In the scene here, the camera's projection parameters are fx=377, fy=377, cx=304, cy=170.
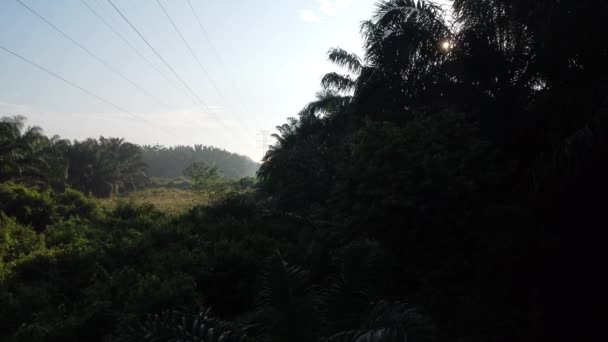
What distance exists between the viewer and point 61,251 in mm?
11016

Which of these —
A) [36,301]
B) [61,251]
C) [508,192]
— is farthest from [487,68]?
[61,251]

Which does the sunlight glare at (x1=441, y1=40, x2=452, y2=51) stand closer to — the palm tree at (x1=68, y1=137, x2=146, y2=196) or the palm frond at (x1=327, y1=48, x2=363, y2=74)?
the palm frond at (x1=327, y1=48, x2=363, y2=74)

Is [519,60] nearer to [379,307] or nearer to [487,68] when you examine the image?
[487,68]

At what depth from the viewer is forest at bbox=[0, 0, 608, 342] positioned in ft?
13.8

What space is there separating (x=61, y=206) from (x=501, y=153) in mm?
18682

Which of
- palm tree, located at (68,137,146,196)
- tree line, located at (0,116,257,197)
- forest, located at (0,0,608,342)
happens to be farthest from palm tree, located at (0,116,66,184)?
forest, located at (0,0,608,342)

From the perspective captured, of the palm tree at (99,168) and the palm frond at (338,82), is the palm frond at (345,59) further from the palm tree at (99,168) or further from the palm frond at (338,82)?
the palm tree at (99,168)

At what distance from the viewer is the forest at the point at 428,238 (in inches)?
166

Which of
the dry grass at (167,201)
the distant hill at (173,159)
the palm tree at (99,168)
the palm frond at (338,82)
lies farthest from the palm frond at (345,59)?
the distant hill at (173,159)

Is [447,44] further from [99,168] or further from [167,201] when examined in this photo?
[99,168]

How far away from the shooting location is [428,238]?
7.37 metres

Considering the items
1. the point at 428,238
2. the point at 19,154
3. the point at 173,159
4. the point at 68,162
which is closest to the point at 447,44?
the point at 428,238

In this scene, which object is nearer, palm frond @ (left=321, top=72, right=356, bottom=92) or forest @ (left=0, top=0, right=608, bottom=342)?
forest @ (left=0, top=0, right=608, bottom=342)

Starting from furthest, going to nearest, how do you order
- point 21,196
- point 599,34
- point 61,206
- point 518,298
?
point 61,206, point 21,196, point 599,34, point 518,298
